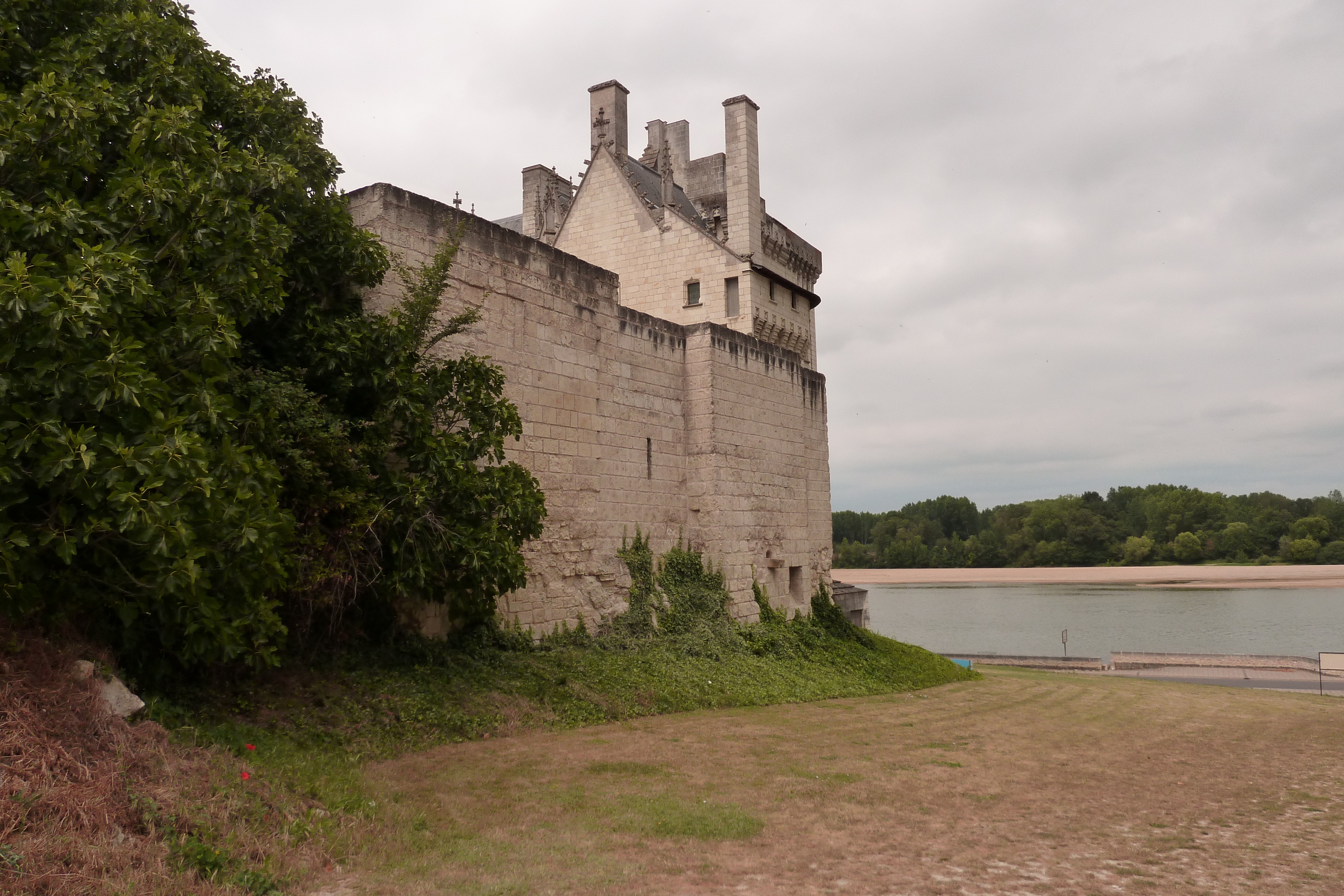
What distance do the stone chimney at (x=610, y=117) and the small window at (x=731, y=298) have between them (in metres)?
4.17

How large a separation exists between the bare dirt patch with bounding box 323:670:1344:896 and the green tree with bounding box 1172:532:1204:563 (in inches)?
3140

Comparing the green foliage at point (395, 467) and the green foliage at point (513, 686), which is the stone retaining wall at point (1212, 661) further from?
the green foliage at point (395, 467)

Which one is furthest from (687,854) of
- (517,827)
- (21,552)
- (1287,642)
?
Result: (1287,642)

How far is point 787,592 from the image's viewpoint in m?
16.8

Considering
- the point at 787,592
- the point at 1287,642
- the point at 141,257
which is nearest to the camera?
the point at 141,257

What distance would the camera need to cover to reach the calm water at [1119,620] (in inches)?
1475

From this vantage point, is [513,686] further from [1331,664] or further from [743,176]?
[1331,664]

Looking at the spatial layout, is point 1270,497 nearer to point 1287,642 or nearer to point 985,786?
point 1287,642

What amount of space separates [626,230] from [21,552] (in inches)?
709

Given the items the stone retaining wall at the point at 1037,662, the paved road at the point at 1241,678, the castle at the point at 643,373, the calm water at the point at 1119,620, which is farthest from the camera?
the calm water at the point at 1119,620

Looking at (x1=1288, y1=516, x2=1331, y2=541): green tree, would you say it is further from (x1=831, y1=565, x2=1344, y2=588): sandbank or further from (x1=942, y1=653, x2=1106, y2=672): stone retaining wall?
(x1=942, y1=653, x2=1106, y2=672): stone retaining wall

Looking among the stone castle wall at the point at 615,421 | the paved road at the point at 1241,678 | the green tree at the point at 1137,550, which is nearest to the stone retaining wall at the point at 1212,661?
the paved road at the point at 1241,678

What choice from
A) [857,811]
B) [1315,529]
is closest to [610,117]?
[857,811]

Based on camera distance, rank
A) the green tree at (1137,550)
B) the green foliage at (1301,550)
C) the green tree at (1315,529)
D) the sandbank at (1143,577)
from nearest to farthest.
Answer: the sandbank at (1143,577) → the green foliage at (1301,550) → the green tree at (1315,529) → the green tree at (1137,550)
